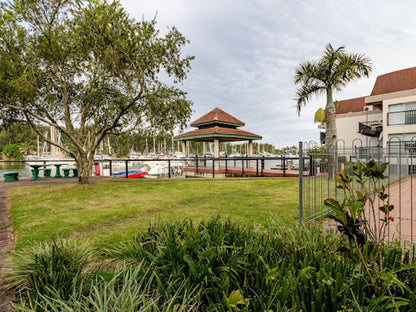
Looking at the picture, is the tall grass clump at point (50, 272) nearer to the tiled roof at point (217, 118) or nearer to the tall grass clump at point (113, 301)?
the tall grass clump at point (113, 301)

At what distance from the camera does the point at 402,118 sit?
63.6 ft

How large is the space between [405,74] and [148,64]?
25.3m

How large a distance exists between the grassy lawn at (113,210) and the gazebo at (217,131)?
34.5ft

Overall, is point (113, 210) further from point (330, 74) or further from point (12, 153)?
point (12, 153)

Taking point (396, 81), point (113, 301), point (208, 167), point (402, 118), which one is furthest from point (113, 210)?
point (396, 81)

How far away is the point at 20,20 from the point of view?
9.64 m

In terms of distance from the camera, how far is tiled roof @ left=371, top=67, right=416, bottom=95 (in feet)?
70.5

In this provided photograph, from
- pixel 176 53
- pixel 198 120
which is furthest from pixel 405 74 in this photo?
pixel 176 53

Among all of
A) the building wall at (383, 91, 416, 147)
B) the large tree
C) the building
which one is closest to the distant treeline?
the large tree

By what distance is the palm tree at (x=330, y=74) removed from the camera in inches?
478

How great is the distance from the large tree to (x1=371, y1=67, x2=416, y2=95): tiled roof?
2132 centimetres

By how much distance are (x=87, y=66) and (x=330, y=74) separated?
40.3ft

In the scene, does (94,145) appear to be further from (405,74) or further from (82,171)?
(405,74)

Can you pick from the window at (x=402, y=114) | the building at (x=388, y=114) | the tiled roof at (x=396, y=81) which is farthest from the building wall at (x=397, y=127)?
the tiled roof at (x=396, y=81)
